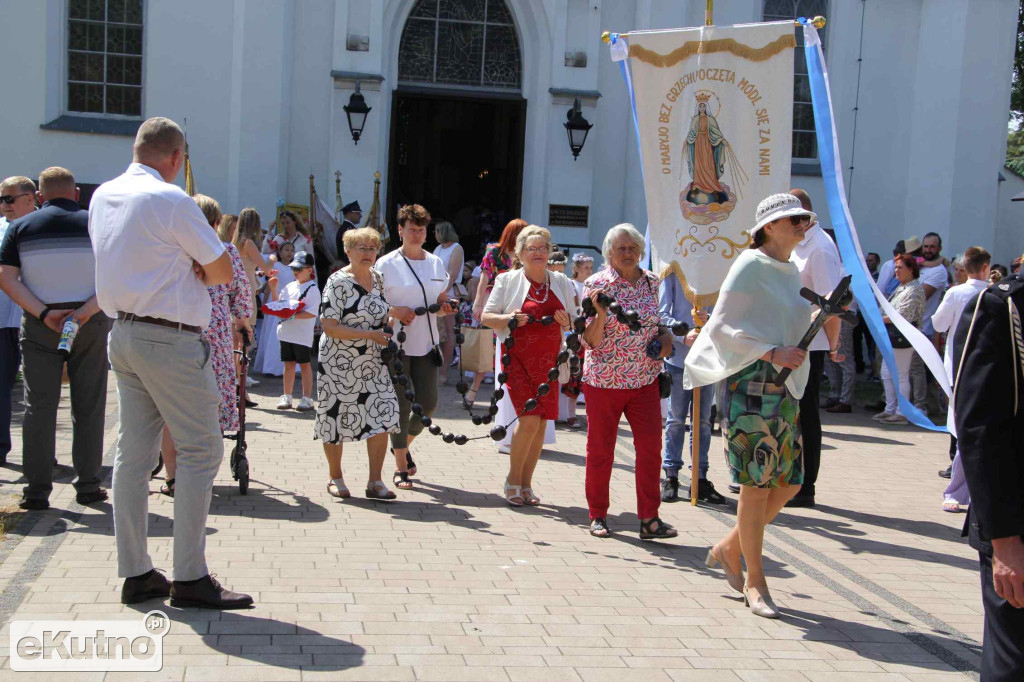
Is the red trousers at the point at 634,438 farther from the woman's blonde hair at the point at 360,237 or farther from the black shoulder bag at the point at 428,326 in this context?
the woman's blonde hair at the point at 360,237

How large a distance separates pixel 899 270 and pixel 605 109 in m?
6.49

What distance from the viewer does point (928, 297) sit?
44.4 ft

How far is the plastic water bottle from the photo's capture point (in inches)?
256

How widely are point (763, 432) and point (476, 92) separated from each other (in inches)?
526

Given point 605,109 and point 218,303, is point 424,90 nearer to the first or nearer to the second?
point 605,109

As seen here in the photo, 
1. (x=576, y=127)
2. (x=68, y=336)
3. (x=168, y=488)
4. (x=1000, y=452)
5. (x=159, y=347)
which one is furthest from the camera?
(x=576, y=127)

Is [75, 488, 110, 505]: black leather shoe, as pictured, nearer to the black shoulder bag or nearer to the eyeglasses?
the eyeglasses

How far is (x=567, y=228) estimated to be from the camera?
679 inches

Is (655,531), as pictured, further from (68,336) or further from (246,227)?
(246,227)

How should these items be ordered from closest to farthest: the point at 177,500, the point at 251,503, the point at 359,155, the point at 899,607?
the point at 177,500 < the point at 899,607 < the point at 251,503 < the point at 359,155

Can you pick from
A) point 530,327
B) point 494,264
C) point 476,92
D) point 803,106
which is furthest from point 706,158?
point 803,106

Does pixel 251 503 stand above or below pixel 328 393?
below

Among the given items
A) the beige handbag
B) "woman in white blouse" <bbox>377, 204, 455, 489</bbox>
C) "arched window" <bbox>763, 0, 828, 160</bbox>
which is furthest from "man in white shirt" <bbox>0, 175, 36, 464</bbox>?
"arched window" <bbox>763, 0, 828, 160</bbox>

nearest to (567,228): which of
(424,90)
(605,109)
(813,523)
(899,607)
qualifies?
(605,109)
